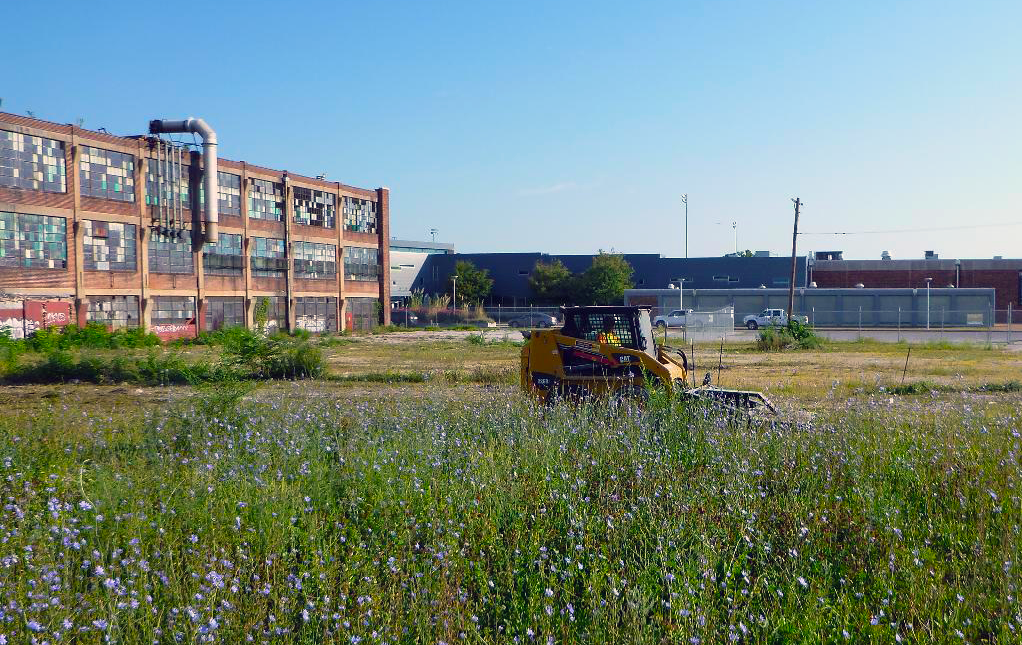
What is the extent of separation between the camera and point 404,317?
218ft

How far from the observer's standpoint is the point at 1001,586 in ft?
16.3

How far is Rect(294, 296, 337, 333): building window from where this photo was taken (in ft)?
180

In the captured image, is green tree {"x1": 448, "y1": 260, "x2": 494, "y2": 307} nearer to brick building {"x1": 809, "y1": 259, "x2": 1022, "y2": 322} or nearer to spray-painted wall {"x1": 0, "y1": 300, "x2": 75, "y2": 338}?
brick building {"x1": 809, "y1": 259, "x2": 1022, "y2": 322}

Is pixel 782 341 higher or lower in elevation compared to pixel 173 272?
lower

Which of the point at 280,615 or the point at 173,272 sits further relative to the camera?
the point at 173,272

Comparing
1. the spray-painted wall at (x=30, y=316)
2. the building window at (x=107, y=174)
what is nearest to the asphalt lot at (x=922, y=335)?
the building window at (x=107, y=174)

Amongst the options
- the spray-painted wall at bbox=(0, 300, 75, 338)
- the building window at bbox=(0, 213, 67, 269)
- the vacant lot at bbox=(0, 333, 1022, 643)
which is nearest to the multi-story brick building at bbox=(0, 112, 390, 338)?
the building window at bbox=(0, 213, 67, 269)

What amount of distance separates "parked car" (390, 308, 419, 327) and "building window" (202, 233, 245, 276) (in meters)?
16.3

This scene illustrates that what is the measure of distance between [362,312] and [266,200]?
485 inches

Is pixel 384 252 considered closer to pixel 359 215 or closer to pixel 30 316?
pixel 359 215

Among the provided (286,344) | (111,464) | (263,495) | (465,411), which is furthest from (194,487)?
(286,344)

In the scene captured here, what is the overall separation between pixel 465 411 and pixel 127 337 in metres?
28.7

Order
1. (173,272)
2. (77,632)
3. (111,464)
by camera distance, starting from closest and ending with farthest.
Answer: (77,632) → (111,464) → (173,272)

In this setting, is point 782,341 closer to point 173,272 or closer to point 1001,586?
point 173,272
